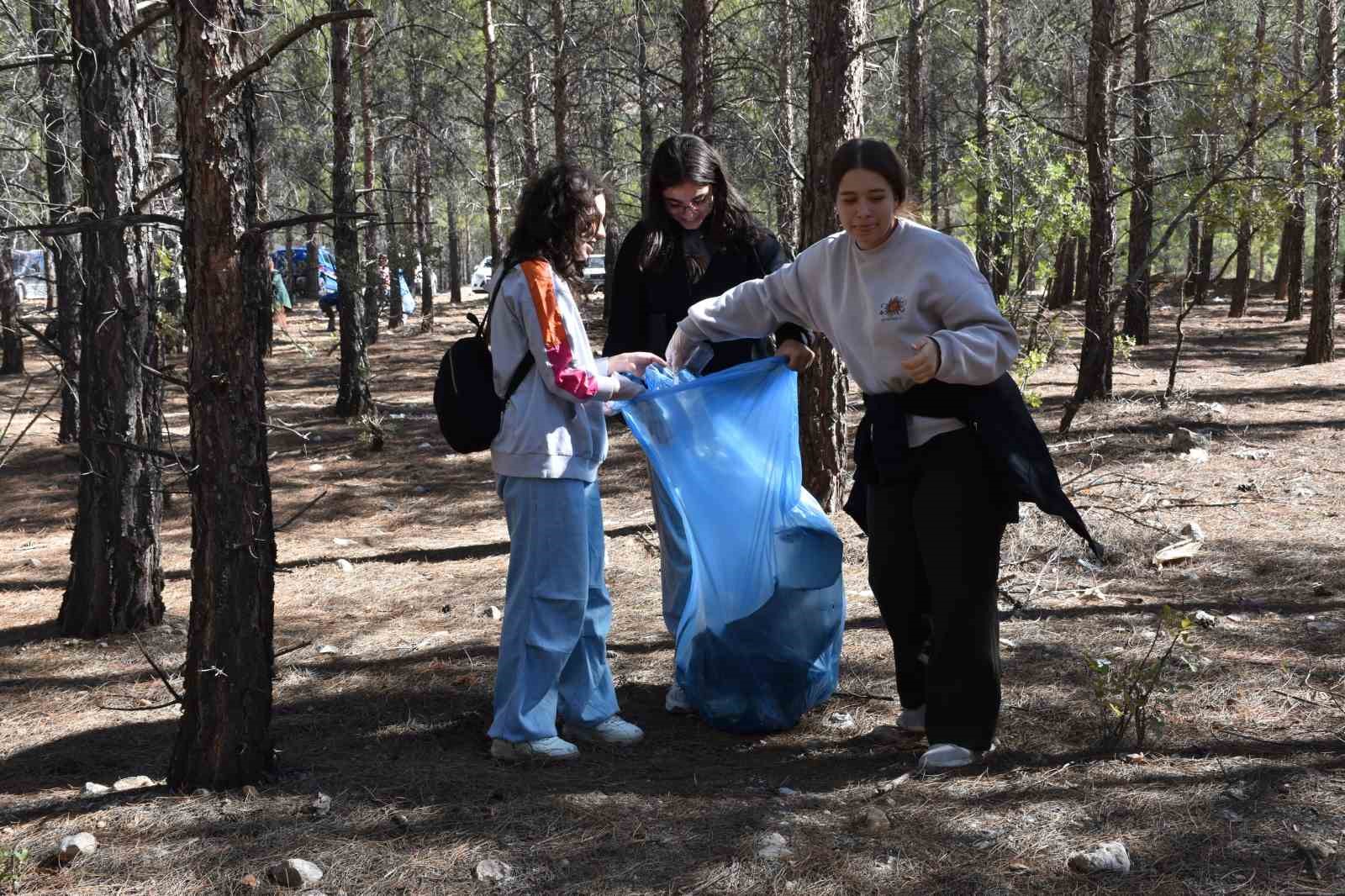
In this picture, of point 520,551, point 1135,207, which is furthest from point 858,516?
point 1135,207

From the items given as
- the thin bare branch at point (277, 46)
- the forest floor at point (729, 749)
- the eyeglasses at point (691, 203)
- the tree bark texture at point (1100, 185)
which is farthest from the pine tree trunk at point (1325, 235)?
the thin bare branch at point (277, 46)

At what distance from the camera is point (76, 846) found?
9.66 feet

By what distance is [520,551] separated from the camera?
139 inches

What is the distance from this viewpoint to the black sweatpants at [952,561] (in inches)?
129

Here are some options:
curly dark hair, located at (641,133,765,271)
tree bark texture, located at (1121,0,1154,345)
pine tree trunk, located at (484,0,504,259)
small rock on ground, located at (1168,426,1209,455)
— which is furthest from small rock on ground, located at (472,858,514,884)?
pine tree trunk, located at (484,0,504,259)

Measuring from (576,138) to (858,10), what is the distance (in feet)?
56.5

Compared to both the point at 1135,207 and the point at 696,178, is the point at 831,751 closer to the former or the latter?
the point at 696,178

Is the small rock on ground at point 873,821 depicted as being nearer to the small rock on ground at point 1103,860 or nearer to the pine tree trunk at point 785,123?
the small rock on ground at point 1103,860

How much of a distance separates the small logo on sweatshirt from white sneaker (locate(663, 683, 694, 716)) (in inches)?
58.4

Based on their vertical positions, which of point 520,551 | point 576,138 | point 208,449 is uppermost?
point 576,138

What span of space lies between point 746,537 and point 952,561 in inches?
27.3

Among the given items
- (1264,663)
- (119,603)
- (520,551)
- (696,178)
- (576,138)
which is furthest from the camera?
(576,138)

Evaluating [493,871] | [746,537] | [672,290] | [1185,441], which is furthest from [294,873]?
[1185,441]

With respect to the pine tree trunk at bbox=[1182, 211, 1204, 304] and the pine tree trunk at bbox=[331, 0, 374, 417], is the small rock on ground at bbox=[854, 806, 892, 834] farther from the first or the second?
the pine tree trunk at bbox=[331, 0, 374, 417]
